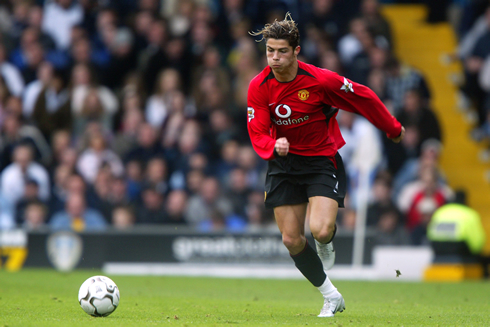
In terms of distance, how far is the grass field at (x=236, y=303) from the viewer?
654 centimetres

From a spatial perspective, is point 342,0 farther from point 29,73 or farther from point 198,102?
point 29,73

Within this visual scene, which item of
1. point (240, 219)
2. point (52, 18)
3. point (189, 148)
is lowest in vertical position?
point (240, 219)

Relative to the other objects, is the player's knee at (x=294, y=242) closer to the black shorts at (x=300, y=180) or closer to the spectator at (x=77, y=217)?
the black shorts at (x=300, y=180)

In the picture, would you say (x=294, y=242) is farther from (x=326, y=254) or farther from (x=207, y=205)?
(x=207, y=205)

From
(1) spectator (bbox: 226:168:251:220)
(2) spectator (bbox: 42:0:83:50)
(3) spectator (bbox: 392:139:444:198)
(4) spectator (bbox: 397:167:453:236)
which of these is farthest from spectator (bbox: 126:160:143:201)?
(4) spectator (bbox: 397:167:453:236)

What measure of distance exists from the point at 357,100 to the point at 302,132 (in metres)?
0.57

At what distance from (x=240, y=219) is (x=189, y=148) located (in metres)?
1.68

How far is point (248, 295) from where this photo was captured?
31.5 ft

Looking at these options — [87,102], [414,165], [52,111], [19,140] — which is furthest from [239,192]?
[19,140]

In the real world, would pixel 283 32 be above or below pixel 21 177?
above

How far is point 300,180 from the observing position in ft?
23.6

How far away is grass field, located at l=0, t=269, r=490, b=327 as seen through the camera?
654cm

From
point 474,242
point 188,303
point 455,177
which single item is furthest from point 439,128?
point 188,303

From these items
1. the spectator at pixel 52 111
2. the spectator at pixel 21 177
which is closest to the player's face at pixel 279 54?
the spectator at pixel 21 177
